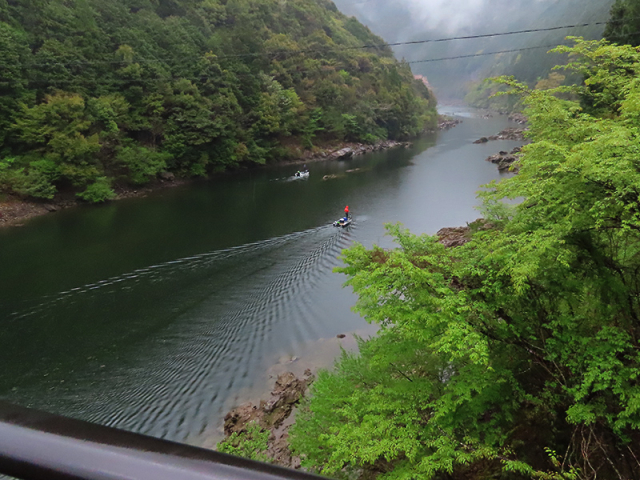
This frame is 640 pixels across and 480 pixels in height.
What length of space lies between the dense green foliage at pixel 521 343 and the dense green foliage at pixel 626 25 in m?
22.0

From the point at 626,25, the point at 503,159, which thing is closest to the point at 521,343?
the point at 626,25

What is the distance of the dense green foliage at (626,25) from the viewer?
21.8m

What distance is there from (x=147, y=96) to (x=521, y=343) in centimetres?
2937

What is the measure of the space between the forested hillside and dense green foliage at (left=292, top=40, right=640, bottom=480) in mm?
→ 16131

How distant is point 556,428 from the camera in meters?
5.48

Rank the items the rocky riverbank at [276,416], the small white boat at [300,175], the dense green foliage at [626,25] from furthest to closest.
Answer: the small white boat at [300,175]
the dense green foliage at [626,25]
the rocky riverbank at [276,416]

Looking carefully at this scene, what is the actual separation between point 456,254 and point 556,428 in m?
2.86

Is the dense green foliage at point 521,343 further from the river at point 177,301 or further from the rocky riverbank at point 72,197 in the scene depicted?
the rocky riverbank at point 72,197

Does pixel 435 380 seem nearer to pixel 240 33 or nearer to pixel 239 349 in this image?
pixel 239 349

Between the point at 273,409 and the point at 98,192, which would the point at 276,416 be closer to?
the point at 273,409

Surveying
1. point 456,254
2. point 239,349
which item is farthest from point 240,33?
point 456,254

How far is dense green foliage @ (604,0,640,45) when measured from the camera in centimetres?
2180

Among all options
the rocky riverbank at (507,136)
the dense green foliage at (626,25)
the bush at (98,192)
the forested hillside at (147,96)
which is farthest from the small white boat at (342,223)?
the rocky riverbank at (507,136)

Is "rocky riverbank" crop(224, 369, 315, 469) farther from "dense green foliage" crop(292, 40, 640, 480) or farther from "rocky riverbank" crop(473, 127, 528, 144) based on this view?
"rocky riverbank" crop(473, 127, 528, 144)
